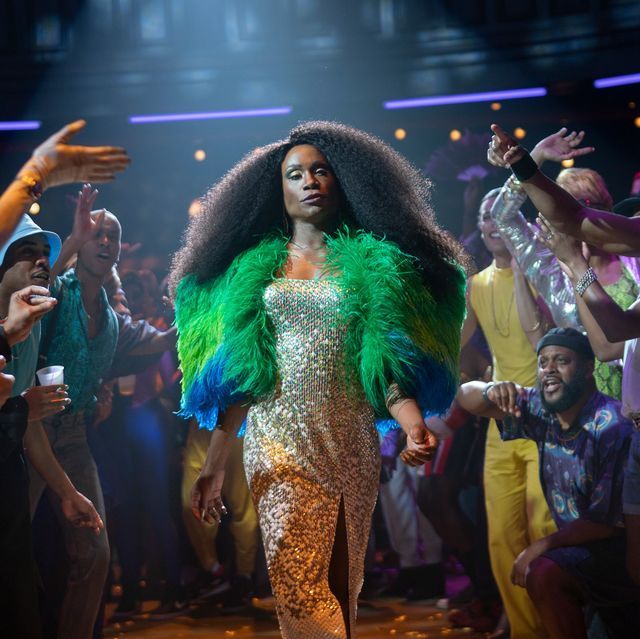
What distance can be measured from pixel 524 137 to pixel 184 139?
5.40 ft

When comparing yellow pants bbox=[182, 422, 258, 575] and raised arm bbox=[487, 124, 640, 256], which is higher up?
raised arm bbox=[487, 124, 640, 256]

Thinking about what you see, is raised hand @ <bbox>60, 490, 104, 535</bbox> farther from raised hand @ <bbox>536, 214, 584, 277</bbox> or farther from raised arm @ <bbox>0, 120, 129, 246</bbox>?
raised hand @ <bbox>536, 214, 584, 277</bbox>

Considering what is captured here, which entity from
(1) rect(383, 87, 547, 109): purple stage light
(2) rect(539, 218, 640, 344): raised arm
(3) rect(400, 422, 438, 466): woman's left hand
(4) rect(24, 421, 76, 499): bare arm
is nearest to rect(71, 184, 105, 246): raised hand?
(4) rect(24, 421, 76, 499): bare arm

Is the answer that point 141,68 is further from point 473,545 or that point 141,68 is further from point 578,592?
point 578,592

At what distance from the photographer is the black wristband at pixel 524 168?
3.48m

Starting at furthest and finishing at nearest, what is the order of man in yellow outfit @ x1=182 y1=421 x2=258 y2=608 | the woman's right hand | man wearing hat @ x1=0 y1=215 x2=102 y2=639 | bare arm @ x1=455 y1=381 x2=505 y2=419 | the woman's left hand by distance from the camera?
man in yellow outfit @ x1=182 y1=421 x2=258 y2=608 < bare arm @ x1=455 y1=381 x2=505 y2=419 < man wearing hat @ x1=0 y1=215 x2=102 y2=639 < the woman's right hand < the woman's left hand

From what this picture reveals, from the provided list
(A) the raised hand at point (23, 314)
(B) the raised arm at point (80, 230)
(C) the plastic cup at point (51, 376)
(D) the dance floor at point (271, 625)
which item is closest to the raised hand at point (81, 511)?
(C) the plastic cup at point (51, 376)

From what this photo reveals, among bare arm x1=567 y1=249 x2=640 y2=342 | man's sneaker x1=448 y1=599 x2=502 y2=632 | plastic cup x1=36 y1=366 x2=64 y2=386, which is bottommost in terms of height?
man's sneaker x1=448 y1=599 x2=502 y2=632

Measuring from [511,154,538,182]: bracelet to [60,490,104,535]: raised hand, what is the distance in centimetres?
217

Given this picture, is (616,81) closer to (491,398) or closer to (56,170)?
(491,398)

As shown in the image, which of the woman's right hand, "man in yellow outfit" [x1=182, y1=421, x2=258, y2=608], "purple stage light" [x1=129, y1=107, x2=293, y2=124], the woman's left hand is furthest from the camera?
"purple stage light" [x1=129, y1=107, x2=293, y2=124]

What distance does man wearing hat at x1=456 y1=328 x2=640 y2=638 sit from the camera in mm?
4164

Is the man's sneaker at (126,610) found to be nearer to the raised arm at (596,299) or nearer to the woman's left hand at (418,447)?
the raised arm at (596,299)

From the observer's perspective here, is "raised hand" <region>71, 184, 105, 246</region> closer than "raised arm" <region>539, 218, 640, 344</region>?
No
